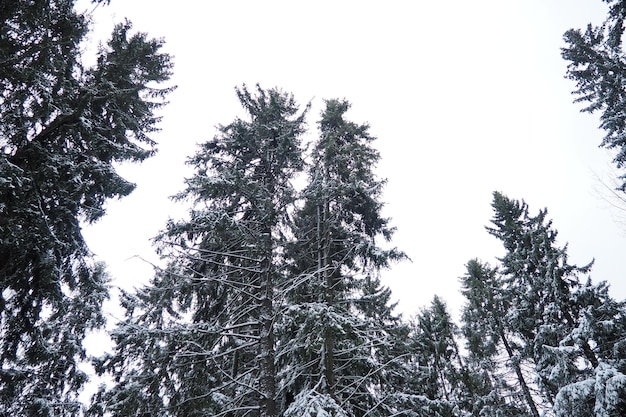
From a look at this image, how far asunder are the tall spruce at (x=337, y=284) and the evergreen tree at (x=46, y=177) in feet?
18.7

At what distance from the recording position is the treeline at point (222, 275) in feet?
22.4

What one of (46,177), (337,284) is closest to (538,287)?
(337,284)

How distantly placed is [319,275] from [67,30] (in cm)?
984

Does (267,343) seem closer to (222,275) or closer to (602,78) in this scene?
(222,275)

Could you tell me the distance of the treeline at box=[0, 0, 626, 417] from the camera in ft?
22.4

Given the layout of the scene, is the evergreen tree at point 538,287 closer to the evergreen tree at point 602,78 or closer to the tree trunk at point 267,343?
the evergreen tree at point 602,78

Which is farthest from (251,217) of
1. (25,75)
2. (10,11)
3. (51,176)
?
(10,11)

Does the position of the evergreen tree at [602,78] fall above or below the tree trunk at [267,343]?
above

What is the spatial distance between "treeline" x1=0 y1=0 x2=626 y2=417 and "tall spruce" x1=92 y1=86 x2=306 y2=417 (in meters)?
0.05

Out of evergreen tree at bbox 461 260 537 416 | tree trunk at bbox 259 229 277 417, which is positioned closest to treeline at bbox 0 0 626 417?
tree trunk at bbox 259 229 277 417

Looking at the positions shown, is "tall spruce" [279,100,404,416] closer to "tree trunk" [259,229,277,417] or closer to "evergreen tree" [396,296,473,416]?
"tree trunk" [259,229,277,417]

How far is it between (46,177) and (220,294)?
517 cm

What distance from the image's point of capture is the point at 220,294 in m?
8.91

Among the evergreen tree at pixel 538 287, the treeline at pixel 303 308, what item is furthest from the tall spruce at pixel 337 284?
the evergreen tree at pixel 538 287
